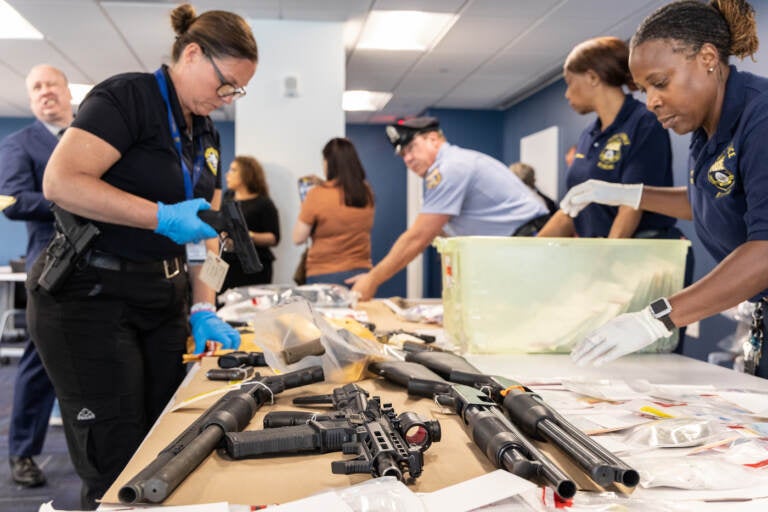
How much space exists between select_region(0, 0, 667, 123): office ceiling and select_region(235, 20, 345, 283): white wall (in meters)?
0.15

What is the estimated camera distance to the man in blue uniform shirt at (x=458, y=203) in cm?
237

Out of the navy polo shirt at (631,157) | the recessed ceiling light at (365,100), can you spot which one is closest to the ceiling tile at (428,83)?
the recessed ceiling light at (365,100)

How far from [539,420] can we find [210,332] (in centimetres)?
100

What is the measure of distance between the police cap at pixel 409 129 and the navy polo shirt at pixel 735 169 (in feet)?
4.02

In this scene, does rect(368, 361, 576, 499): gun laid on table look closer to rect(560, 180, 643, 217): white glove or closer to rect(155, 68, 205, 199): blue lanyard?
rect(155, 68, 205, 199): blue lanyard

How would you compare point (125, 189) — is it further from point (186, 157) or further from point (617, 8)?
point (617, 8)

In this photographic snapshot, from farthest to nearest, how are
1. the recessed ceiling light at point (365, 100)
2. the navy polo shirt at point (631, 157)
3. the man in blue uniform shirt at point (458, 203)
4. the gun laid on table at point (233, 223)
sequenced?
the recessed ceiling light at point (365, 100) < the man in blue uniform shirt at point (458, 203) < the navy polo shirt at point (631, 157) < the gun laid on table at point (233, 223)

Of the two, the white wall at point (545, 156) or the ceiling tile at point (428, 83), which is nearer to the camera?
the ceiling tile at point (428, 83)

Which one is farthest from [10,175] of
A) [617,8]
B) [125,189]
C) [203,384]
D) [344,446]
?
[617,8]

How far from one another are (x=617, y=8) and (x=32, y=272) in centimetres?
392

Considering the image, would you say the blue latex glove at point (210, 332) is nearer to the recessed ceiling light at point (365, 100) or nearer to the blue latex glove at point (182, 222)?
the blue latex glove at point (182, 222)

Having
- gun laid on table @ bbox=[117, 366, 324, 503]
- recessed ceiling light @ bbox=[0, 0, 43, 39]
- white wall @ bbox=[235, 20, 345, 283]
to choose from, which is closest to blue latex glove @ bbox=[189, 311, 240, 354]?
gun laid on table @ bbox=[117, 366, 324, 503]

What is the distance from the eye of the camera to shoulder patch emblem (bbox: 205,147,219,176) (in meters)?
1.67

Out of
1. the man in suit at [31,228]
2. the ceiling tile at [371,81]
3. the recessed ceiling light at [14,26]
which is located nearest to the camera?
the man in suit at [31,228]
